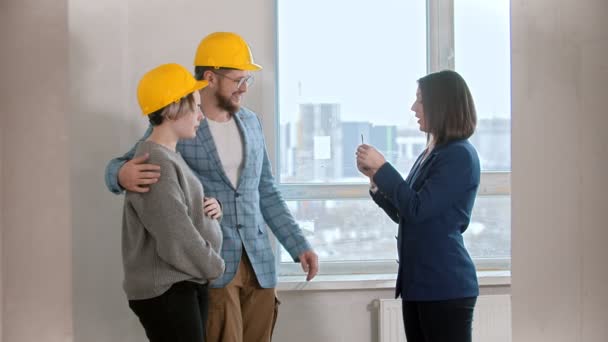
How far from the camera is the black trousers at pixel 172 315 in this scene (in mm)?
2035

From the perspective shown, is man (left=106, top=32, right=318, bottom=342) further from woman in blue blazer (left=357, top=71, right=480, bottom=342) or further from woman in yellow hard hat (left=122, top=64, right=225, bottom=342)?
woman in blue blazer (left=357, top=71, right=480, bottom=342)

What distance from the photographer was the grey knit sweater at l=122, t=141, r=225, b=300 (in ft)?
6.62

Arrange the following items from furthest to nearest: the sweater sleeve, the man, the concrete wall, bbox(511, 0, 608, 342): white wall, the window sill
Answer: the window sill → the man → the concrete wall → the sweater sleeve → bbox(511, 0, 608, 342): white wall

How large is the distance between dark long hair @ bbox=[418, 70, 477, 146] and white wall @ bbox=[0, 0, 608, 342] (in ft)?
1.98

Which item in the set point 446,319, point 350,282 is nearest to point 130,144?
point 350,282

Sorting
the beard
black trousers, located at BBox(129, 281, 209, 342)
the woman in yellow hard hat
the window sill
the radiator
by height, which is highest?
the beard

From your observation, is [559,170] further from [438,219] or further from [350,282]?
[350,282]

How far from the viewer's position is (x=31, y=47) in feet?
7.71

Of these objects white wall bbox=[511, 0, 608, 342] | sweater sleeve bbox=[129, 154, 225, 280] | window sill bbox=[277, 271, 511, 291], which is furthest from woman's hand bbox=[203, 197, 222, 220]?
window sill bbox=[277, 271, 511, 291]

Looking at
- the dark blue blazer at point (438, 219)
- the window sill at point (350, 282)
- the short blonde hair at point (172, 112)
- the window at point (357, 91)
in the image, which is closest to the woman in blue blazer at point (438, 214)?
the dark blue blazer at point (438, 219)

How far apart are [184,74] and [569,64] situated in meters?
1.12

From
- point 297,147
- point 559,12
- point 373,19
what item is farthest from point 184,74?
Answer: point 373,19

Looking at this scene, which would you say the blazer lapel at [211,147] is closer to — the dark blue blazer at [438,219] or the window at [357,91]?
the dark blue blazer at [438,219]

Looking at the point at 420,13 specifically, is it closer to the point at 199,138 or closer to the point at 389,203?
the point at 389,203
